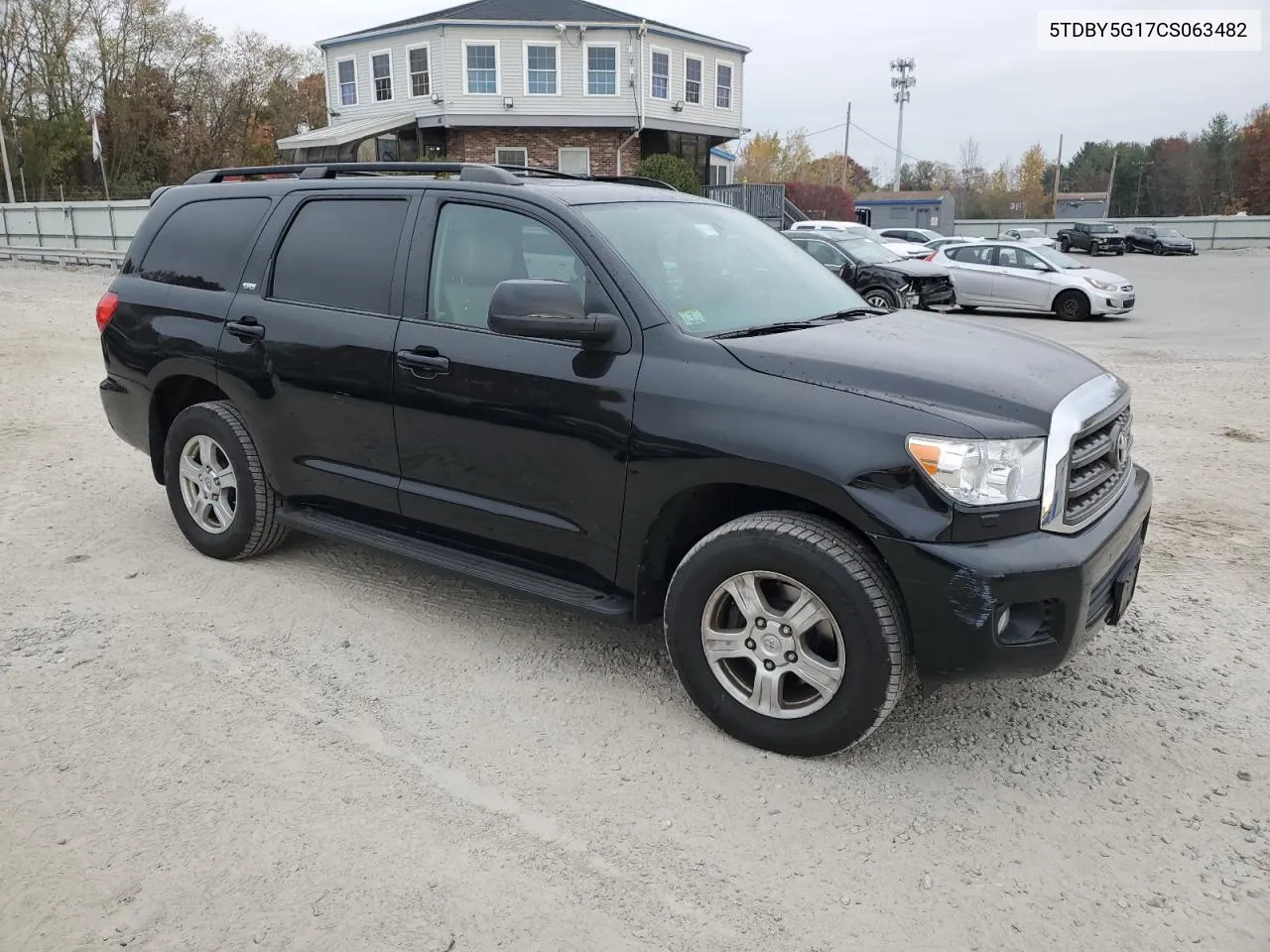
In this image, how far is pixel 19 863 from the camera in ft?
9.18

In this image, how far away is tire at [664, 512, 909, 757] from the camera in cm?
308

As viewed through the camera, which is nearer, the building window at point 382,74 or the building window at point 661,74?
the building window at point 382,74

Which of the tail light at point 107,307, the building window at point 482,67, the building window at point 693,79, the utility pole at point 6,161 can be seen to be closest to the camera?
the tail light at point 107,307

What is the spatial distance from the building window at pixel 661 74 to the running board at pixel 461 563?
108 ft

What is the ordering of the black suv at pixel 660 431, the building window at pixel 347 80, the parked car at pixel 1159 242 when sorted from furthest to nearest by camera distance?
the parked car at pixel 1159 242, the building window at pixel 347 80, the black suv at pixel 660 431

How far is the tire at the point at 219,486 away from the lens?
4801 mm

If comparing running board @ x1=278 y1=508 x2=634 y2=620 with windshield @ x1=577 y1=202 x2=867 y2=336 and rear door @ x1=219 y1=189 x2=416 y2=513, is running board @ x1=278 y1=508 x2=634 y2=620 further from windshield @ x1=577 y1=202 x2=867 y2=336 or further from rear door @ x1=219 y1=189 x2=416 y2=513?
windshield @ x1=577 y1=202 x2=867 y2=336

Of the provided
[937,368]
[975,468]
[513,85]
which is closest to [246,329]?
[937,368]

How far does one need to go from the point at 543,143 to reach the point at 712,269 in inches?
1283

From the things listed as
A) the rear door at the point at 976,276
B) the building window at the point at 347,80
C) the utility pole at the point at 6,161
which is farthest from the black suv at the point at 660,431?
the utility pole at the point at 6,161

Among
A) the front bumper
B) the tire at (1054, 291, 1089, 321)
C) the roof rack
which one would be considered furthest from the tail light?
the tire at (1054, 291, 1089, 321)

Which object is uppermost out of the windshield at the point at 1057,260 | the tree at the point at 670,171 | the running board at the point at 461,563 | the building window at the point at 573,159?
the building window at the point at 573,159

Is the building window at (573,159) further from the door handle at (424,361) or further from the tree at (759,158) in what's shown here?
the tree at (759,158)

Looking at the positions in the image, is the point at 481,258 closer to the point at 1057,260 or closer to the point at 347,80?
the point at 1057,260
